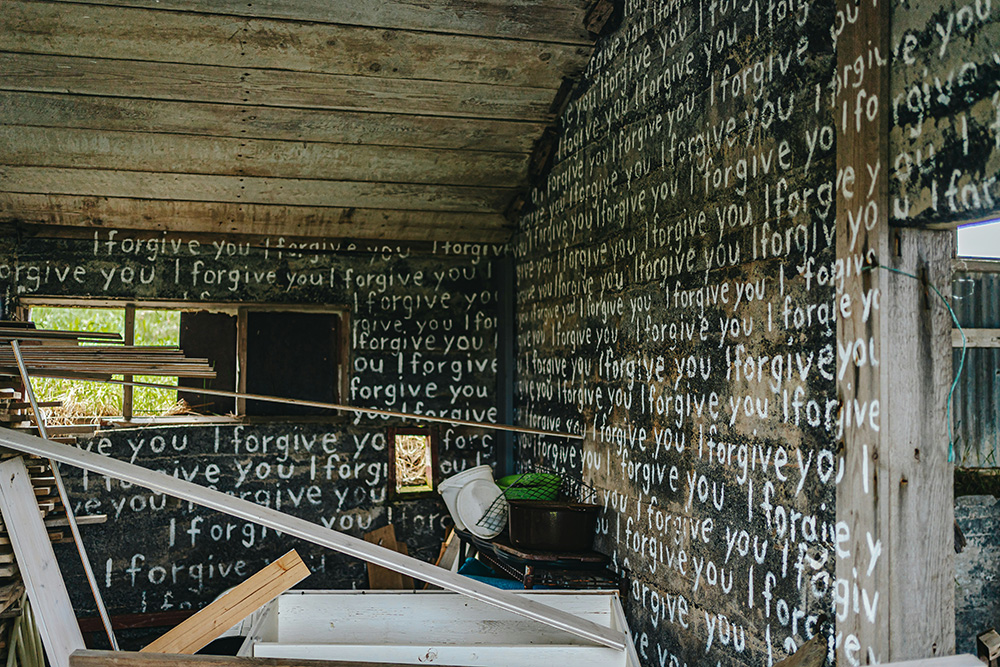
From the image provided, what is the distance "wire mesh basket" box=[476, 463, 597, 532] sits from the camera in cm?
378

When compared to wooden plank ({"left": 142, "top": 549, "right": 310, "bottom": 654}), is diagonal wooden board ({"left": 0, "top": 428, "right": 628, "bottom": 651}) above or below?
above

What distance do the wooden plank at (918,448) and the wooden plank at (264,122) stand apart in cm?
253

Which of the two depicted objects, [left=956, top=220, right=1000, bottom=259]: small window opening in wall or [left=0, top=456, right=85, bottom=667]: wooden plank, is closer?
[left=0, top=456, right=85, bottom=667]: wooden plank

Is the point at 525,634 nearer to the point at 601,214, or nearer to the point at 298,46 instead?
the point at 601,214

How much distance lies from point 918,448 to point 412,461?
349 centimetres

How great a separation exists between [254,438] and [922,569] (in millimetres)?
3661

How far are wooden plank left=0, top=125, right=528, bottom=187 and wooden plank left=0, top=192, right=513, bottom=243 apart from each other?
293 mm

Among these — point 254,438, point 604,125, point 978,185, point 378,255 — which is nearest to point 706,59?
point 604,125

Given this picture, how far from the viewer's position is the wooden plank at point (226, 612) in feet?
8.00

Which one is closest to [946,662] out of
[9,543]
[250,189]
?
[9,543]

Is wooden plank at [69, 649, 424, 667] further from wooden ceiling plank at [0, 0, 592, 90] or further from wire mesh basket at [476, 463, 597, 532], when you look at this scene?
wooden ceiling plank at [0, 0, 592, 90]

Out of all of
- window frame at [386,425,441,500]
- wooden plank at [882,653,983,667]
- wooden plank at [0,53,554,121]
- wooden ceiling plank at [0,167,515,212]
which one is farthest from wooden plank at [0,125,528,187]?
wooden plank at [882,653,983,667]

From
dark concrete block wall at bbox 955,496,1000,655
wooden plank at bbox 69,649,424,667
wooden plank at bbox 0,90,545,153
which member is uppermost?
wooden plank at bbox 0,90,545,153

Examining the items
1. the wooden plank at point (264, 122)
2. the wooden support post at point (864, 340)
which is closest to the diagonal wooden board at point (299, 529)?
the wooden support post at point (864, 340)
